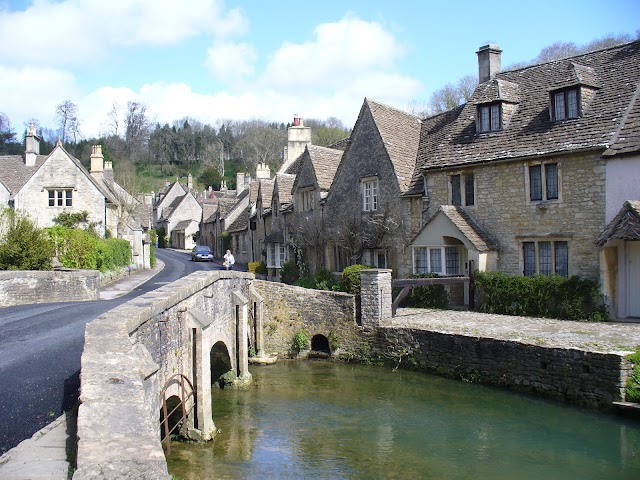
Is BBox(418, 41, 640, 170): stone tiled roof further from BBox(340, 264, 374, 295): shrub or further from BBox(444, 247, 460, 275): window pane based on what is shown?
BBox(340, 264, 374, 295): shrub

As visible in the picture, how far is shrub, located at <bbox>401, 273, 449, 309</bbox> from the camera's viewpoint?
80.1 ft

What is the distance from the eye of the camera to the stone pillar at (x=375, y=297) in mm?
21422

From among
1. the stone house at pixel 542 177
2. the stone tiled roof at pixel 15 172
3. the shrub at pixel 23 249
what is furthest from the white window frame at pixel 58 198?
the stone house at pixel 542 177

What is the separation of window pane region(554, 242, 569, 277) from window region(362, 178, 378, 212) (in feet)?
29.1

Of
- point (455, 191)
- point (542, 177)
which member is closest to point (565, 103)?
point (542, 177)

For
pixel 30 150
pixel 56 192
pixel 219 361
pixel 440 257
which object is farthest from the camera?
pixel 30 150

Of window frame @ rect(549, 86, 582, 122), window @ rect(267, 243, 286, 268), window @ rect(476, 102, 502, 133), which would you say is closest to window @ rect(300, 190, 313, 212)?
window @ rect(267, 243, 286, 268)

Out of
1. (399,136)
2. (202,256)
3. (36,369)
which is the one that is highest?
(399,136)

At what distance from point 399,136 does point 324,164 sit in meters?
5.29

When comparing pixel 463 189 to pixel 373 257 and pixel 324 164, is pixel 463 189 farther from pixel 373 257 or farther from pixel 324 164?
pixel 324 164

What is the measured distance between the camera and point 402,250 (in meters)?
26.8

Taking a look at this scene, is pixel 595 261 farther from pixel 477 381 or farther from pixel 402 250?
pixel 402 250

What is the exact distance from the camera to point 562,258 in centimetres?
2161

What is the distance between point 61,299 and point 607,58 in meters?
22.0
